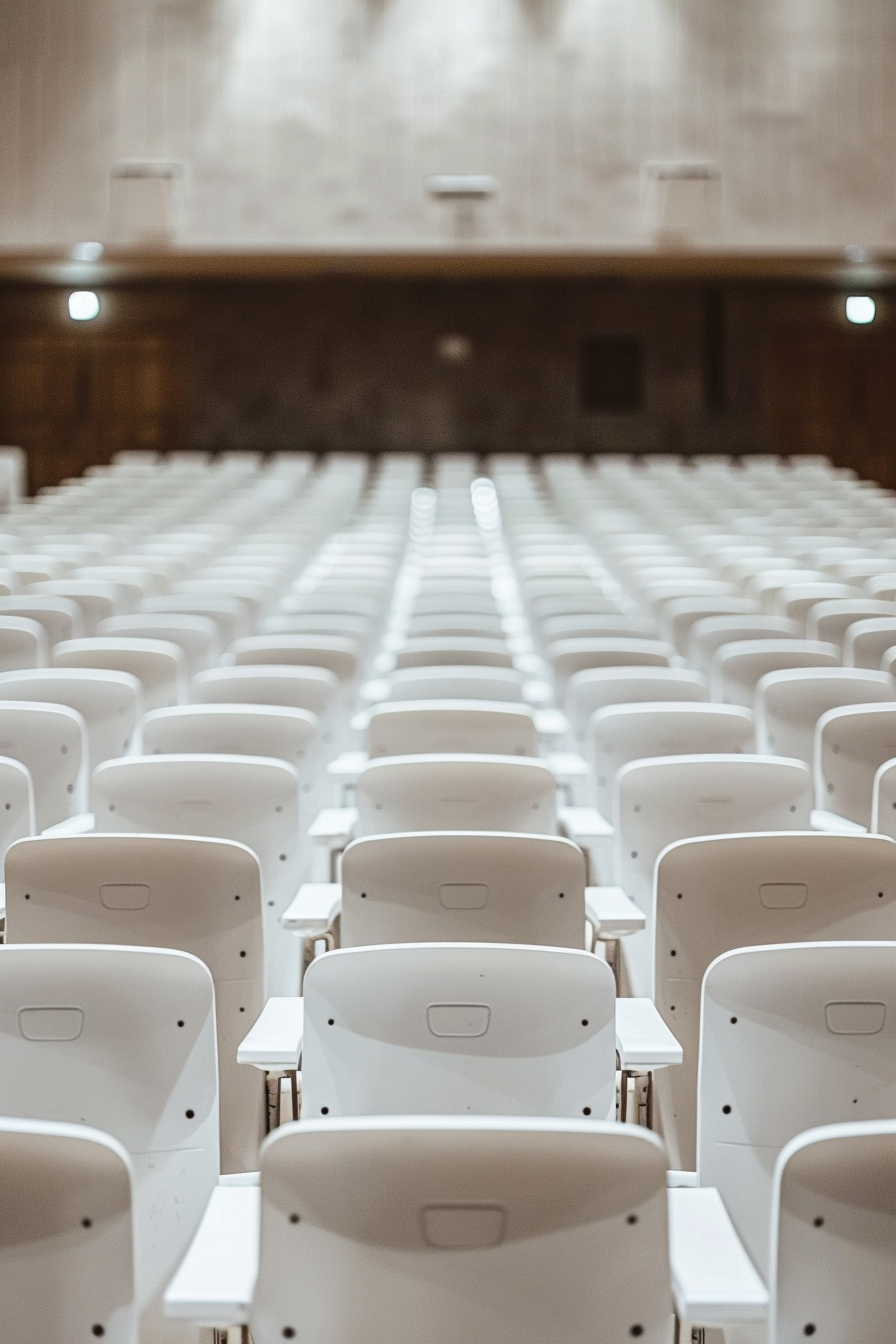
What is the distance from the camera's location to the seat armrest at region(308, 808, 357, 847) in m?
3.77

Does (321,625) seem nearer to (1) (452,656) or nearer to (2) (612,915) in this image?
(1) (452,656)

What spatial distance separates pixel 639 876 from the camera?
3.51 meters

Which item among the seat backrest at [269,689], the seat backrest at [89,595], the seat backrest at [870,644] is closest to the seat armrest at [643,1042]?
the seat backrest at [269,689]

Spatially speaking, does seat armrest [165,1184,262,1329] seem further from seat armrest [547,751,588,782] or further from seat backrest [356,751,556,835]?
seat armrest [547,751,588,782]

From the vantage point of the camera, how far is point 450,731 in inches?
168

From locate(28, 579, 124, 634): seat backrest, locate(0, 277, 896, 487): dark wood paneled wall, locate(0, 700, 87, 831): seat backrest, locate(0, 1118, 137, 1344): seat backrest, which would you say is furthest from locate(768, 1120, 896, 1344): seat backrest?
locate(0, 277, 896, 487): dark wood paneled wall

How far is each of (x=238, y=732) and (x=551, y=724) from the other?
1318 mm

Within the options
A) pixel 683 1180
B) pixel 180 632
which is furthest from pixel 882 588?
pixel 683 1180

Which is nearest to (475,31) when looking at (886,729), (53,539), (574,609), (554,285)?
(554,285)

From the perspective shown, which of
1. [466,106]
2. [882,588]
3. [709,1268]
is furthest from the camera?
[466,106]

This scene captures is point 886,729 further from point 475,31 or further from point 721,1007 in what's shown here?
point 475,31

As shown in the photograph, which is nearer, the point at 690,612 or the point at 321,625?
the point at 321,625

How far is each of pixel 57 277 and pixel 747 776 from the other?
54.5ft

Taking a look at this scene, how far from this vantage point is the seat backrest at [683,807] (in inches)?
137
